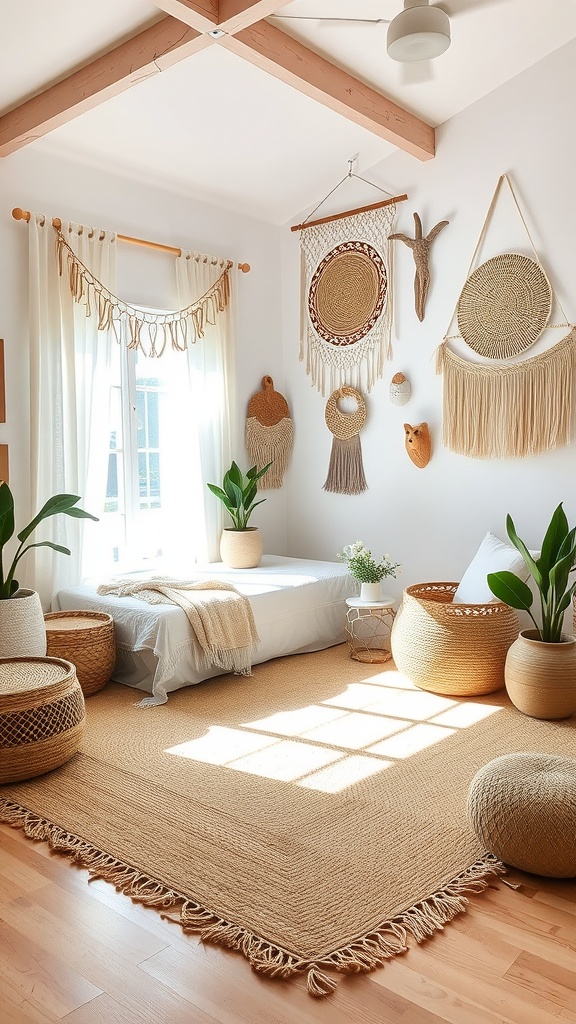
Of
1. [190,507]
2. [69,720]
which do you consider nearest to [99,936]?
[69,720]

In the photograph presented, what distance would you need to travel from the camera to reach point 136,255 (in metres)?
4.34

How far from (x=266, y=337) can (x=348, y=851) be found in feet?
11.6

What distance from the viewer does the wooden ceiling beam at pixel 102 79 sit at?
3.02 metres

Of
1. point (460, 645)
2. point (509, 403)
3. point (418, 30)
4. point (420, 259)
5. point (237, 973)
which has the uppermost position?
point (418, 30)

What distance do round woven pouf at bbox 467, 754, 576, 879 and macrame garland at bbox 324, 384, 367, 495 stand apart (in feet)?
9.14

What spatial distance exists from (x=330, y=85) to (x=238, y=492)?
2.08m

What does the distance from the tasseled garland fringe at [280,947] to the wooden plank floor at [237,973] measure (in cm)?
2

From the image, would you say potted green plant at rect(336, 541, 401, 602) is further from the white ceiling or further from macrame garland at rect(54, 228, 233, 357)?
Result: the white ceiling

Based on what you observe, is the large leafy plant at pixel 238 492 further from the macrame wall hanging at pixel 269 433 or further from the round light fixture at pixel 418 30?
the round light fixture at pixel 418 30

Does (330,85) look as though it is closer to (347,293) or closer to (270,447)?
(347,293)

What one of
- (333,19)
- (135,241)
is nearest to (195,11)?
(333,19)

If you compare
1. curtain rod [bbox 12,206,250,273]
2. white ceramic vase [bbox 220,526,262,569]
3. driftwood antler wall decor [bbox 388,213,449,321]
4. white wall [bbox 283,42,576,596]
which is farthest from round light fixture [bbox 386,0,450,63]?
white ceramic vase [bbox 220,526,262,569]

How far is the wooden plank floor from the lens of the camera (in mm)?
1557

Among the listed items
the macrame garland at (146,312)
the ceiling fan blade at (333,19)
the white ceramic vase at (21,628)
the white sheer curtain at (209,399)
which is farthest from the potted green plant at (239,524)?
the ceiling fan blade at (333,19)
